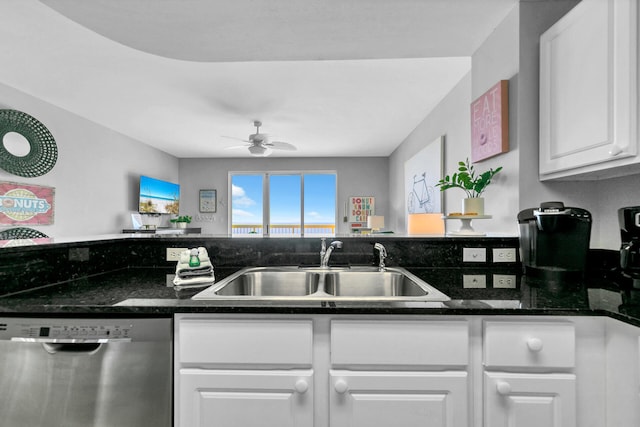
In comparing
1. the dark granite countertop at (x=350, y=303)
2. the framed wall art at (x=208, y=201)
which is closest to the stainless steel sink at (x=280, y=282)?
the dark granite countertop at (x=350, y=303)

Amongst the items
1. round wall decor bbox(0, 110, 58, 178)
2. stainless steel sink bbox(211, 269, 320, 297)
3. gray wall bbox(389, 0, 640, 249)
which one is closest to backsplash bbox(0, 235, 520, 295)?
stainless steel sink bbox(211, 269, 320, 297)

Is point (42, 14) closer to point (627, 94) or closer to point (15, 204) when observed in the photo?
point (15, 204)

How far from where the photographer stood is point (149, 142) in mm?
5242

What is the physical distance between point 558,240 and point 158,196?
582cm

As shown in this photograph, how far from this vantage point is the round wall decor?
2982 mm

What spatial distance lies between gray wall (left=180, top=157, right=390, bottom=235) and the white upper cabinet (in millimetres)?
4895

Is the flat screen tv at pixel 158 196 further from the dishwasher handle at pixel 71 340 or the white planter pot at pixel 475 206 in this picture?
the white planter pot at pixel 475 206

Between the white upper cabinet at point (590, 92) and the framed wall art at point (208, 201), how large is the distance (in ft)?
19.8

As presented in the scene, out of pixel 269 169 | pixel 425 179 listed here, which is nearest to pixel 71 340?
pixel 425 179

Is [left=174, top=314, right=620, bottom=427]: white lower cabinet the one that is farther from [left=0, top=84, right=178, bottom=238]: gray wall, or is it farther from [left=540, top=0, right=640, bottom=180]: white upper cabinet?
[left=0, top=84, right=178, bottom=238]: gray wall

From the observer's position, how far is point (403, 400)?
0.93 meters

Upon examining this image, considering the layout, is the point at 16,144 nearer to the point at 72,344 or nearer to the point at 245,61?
the point at 245,61

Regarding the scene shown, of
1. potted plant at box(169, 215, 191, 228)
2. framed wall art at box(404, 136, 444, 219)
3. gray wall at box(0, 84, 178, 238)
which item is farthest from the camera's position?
potted plant at box(169, 215, 191, 228)

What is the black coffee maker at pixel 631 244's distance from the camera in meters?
1.21
